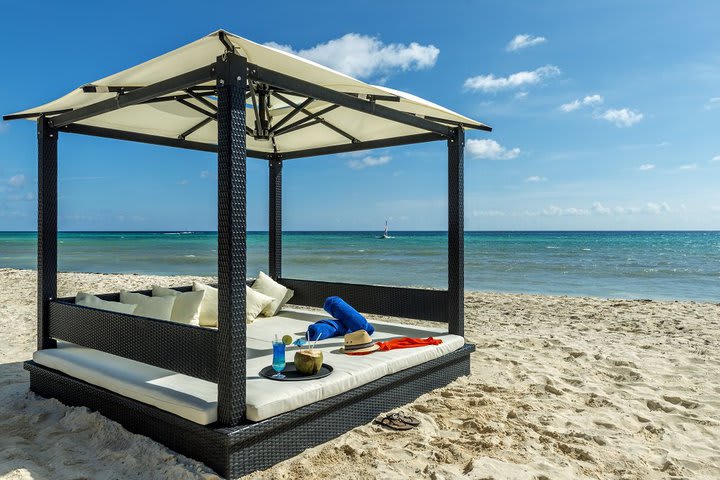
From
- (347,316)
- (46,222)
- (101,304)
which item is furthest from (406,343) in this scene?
(46,222)

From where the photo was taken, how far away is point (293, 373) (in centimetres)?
267

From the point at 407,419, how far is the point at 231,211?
1659 mm

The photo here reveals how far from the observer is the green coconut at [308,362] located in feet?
8.66

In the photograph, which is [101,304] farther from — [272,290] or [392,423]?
[392,423]

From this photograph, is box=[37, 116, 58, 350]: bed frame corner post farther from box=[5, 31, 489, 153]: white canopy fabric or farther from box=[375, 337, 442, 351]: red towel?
box=[375, 337, 442, 351]: red towel

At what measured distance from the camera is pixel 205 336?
2.35 metres

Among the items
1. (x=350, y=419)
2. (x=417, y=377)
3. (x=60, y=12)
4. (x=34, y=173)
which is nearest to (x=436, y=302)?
(x=417, y=377)

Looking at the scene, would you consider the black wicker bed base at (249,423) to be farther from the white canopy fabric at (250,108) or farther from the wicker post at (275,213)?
the wicker post at (275,213)

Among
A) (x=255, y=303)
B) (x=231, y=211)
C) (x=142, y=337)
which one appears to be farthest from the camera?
(x=255, y=303)

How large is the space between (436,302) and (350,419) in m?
1.72

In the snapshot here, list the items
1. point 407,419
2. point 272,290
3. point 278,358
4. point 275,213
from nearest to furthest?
point 278,358, point 407,419, point 272,290, point 275,213

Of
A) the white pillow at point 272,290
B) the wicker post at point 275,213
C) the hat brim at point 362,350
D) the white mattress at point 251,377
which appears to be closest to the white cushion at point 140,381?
the white mattress at point 251,377

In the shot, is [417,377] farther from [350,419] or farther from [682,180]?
[682,180]

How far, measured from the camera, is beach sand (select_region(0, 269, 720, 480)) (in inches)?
89.1
